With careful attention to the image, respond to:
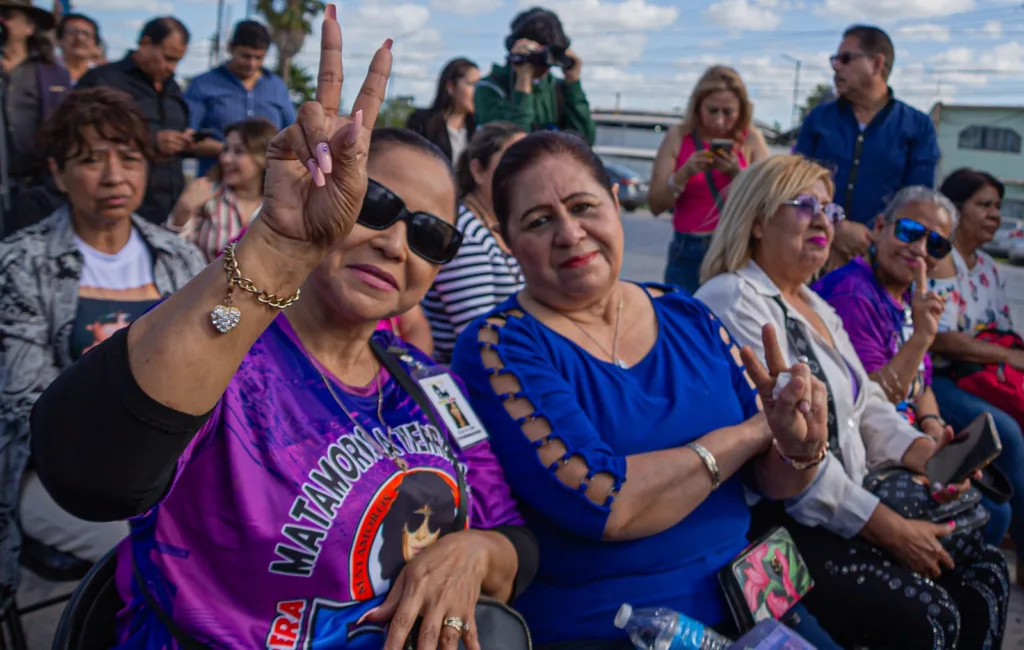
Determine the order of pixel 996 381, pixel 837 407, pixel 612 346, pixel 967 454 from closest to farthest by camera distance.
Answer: pixel 612 346, pixel 967 454, pixel 837 407, pixel 996 381

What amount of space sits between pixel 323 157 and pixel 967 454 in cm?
205

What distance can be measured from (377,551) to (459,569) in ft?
0.54

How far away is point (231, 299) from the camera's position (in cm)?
111

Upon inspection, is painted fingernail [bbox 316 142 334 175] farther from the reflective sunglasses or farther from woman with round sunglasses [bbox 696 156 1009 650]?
woman with round sunglasses [bbox 696 156 1009 650]

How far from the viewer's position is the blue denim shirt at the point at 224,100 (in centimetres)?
548

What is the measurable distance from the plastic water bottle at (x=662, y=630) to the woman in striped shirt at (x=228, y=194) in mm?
3531

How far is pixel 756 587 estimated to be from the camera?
1950mm

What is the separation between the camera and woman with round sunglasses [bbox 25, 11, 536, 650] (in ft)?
3.58

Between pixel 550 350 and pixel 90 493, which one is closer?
pixel 90 493

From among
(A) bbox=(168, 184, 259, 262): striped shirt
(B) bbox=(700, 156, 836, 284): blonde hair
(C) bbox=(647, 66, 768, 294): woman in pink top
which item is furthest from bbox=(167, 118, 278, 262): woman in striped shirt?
(B) bbox=(700, 156, 836, 284): blonde hair

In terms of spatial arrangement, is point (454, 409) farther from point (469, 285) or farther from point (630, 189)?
point (630, 189)

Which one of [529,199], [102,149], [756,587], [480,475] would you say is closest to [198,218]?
[102,149]

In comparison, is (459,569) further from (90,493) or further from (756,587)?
(756,587)

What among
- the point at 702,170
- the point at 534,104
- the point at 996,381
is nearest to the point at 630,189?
the point at 534,104
